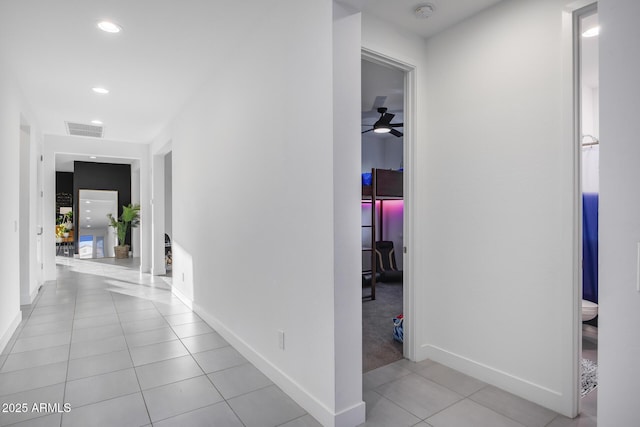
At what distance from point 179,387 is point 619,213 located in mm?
2524

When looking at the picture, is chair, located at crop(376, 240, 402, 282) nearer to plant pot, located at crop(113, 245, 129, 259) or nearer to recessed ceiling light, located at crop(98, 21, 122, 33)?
recessed ceiling light, located at crop(98, 21, 122, 33)

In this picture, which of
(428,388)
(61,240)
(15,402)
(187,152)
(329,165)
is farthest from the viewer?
(61,240)

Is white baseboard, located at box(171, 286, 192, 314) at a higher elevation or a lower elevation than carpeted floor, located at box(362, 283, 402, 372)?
higher

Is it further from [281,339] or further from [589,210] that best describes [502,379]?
[589,210]

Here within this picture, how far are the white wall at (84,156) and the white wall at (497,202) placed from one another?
233 inches

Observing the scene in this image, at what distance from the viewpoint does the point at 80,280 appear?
20.7ft

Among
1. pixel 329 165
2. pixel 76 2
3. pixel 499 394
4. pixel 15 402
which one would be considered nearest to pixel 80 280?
pixel 15 402

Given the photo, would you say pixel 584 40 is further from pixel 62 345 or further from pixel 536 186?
pixel 62 345

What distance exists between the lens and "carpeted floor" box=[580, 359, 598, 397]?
2.30 m

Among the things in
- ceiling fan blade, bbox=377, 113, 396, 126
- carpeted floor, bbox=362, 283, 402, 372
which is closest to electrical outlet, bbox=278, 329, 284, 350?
carpeted floor, bbox=362, 283, 402, 372

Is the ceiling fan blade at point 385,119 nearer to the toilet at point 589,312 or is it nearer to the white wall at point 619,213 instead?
the toilet at point 589,312

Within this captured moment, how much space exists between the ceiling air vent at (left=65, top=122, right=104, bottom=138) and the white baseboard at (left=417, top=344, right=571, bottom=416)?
19.9 ft

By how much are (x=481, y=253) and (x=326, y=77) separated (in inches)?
62.6

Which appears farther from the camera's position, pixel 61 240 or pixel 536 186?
pixel 61 240
